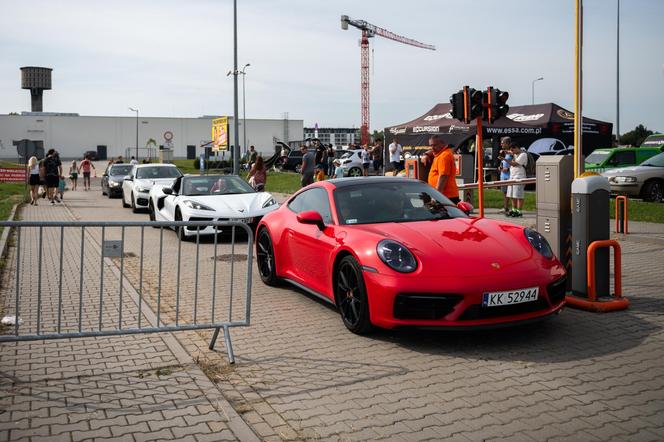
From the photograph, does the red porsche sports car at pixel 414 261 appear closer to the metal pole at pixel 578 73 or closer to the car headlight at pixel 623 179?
the metal pole at pixel 578 73

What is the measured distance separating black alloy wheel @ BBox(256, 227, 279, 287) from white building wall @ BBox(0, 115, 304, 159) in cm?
8199

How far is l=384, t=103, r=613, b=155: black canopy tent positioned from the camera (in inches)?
1133

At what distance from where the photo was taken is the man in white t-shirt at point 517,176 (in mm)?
16375

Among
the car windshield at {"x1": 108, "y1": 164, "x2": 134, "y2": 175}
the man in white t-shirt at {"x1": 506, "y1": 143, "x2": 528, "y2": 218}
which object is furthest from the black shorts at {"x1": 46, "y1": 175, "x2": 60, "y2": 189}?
the man in white t-shirt at {"x1": 506, "y1": 143, "x2": 528, "y2": 218}

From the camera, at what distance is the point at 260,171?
18922 mm

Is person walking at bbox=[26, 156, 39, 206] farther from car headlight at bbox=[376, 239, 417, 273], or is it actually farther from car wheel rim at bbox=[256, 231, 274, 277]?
car headlight at bbox=[376, 239, 417, 273]

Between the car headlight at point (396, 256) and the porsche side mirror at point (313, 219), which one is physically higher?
the porsche side mirror at point (313, 219)

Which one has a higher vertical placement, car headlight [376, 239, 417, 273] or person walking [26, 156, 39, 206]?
person walking [26, 156, 39, 206]

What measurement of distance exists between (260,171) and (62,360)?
1372cm

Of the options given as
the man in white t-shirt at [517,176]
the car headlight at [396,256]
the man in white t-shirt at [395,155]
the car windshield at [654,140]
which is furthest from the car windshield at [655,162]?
the car headlight at [396,256]

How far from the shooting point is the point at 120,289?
5.59 metres

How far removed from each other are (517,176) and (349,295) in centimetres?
1156

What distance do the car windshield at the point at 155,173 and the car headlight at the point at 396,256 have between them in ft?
54.4

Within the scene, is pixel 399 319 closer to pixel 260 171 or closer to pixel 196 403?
pixel 196 403
